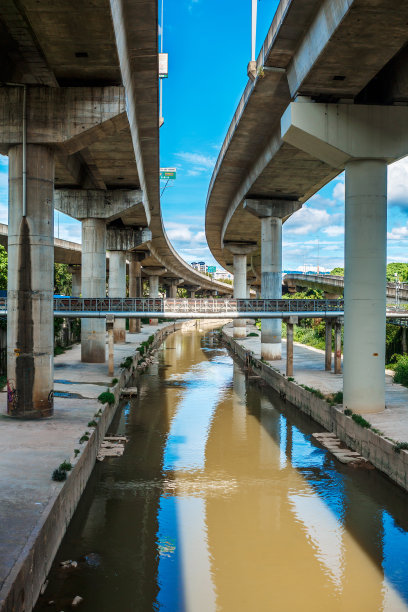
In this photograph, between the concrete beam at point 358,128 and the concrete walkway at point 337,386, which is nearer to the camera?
the concrete walkway at point 337,386

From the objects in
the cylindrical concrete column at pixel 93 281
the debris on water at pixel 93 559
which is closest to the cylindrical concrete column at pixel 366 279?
the debris on water at pixel 93 559

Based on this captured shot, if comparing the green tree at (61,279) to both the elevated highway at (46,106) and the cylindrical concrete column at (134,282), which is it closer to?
the cylindrical concrete column at (134,282)

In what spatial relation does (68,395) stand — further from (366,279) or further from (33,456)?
(366,279)

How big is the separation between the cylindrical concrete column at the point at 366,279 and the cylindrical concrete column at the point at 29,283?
10.7 metres

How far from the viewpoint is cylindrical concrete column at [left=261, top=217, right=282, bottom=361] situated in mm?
37062

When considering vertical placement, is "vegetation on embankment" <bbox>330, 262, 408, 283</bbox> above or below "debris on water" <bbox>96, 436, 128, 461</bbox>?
above

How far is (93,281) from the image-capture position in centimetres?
3450

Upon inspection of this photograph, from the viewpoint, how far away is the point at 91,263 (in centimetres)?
3469

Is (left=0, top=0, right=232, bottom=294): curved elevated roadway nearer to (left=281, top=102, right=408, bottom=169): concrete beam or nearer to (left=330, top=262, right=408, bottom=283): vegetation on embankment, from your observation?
(left=281, top=102, right=408, bottom=169): concrete beam

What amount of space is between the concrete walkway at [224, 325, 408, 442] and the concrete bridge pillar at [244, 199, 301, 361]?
4.32ft

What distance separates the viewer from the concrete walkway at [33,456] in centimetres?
959

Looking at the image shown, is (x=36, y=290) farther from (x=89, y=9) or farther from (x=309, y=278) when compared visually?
(x=309, y=278)

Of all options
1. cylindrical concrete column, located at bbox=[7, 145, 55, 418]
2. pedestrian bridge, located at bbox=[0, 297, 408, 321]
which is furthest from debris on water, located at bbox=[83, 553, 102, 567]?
pedestrian bridge, located at bbox=[0, 297, 408, 321]

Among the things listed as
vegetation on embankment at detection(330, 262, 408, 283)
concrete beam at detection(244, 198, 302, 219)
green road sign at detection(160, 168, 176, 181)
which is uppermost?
green road sign at detection(160, 168, 176, 181)
